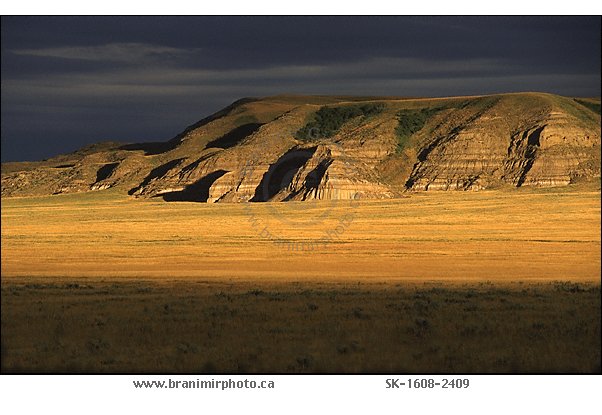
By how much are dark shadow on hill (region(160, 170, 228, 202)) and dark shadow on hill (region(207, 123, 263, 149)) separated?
25.3 meters

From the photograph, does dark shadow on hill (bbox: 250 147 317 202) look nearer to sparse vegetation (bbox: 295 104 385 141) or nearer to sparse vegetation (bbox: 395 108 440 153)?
sparse vegetation (bbox: 295 104 385 141)

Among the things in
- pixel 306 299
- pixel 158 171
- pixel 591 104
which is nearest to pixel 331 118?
pixel 158 171

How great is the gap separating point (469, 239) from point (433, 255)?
12.5 m

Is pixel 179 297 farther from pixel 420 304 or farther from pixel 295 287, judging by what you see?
pixel 420 304

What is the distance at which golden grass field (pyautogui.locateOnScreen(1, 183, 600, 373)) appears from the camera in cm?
1989

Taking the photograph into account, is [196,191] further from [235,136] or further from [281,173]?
[235,136]

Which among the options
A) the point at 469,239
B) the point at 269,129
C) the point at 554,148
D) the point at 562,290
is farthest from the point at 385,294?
the point at 269,129

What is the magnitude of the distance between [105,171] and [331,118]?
1675 inches

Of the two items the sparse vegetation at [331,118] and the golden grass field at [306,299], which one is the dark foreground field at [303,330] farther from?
the sparse vegetation at [331,118]

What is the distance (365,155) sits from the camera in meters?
150

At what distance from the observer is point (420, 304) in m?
28.1

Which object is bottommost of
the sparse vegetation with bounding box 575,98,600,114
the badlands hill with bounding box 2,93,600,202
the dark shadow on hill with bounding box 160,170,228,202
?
the dark shadow on hill with bounding box 160,170,228,202

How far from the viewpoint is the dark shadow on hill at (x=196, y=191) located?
14425cm

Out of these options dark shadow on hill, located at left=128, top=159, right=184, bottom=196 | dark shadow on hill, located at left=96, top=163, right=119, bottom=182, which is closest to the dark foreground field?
dark shadow on hill, located at left=128, top=159, right=184, bottom=196
